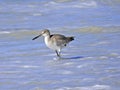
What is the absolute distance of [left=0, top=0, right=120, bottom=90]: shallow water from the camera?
10.2m

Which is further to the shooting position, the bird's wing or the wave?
the wave

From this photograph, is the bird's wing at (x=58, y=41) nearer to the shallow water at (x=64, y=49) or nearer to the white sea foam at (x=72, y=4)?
the shallow water at (x=64, y=49)

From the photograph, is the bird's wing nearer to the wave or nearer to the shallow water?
the shallow water

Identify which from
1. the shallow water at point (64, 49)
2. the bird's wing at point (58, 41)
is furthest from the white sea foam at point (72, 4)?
the bird's wing at point (58, 41)

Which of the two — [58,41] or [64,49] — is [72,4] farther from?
[58,41]

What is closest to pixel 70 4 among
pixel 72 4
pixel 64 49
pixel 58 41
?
pixel 72 4

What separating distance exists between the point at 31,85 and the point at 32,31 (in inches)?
230

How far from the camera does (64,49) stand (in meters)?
13.3

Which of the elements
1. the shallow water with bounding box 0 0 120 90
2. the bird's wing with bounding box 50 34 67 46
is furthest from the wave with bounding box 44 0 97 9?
the bird's wing with bounding box 50 34 67 46

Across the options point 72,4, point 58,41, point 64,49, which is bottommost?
point 72,4

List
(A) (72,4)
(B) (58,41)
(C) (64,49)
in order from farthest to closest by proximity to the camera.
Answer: (A) (72,4)
(C) (64,49)
(B) (58,41)

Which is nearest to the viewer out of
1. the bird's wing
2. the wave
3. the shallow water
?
the shallow water

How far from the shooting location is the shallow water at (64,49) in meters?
10.2

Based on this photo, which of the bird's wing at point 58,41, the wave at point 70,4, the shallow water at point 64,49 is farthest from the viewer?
the wave at point 70,4
